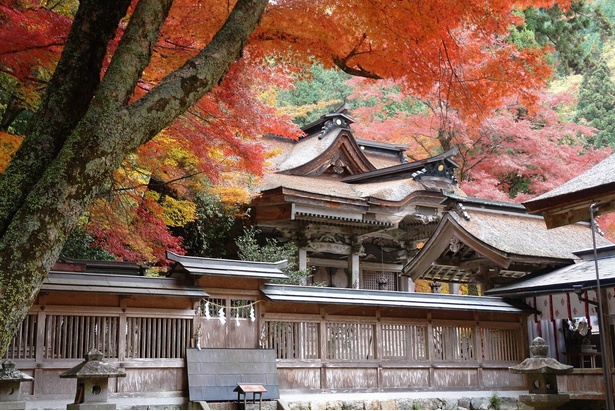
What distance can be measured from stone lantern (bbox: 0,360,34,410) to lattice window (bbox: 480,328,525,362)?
10423 millimetres

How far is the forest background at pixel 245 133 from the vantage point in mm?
10836

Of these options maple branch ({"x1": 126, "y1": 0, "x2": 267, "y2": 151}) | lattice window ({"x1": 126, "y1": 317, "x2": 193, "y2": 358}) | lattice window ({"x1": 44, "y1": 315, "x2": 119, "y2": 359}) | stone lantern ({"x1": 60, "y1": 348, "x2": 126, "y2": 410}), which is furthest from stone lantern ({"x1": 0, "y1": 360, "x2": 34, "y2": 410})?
maple branch ({"x1": 126, "y1": 0, "x2": 267, "y2": 151})

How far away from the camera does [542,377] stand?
393 inches

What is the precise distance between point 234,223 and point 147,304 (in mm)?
8440

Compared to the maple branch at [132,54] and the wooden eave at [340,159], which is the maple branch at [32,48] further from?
the wooden eave at [340,159]

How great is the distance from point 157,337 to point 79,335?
1.38 meters

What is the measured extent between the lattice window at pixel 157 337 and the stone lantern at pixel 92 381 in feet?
6.21

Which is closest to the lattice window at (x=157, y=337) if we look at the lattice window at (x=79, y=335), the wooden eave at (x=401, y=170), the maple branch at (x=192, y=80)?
the lattice window at (x=79, y=335)

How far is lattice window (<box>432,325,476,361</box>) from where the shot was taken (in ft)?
50.0

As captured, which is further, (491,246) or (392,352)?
(491,246)

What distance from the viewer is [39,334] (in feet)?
36.0

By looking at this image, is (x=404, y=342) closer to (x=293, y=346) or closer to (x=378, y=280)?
(x=293, y=346)

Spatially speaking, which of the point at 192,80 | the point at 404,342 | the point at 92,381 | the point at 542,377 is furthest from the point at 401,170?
the point at 192,80

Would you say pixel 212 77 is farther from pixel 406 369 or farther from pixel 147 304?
pixel 406 369
